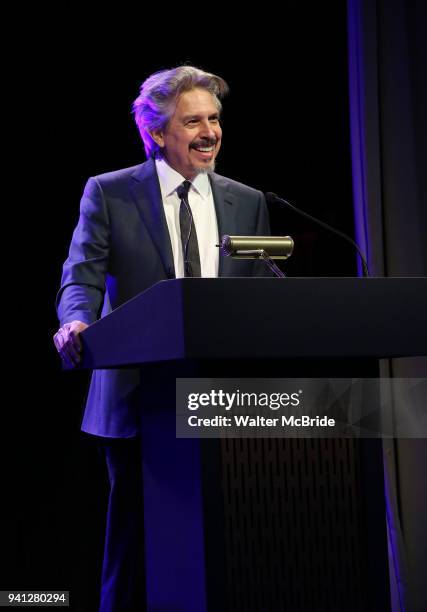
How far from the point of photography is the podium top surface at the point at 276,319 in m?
1.07

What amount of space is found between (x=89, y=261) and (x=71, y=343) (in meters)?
0.41

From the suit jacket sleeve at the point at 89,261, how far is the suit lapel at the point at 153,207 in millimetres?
95

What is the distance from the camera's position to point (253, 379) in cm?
126

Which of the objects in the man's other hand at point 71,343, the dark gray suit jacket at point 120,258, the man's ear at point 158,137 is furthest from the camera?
the man's ear at point 158,137

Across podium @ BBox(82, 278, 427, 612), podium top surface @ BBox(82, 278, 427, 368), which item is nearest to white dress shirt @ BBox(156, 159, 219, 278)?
podium @ BBox(82, 278, 427, 612)

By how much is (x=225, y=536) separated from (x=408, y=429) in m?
1.58

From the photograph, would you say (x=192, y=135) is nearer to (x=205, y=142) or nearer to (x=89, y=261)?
(x=205, y=142)

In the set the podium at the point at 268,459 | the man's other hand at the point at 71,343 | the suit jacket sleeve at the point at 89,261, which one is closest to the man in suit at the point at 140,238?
the suit jacket sleeve at the point at 89,261

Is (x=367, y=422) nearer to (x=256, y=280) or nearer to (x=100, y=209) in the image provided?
(x=256, y=280)

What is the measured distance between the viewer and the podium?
3.60 feet

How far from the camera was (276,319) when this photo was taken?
1.11 metres

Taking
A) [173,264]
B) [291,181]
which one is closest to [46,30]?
[291,181]

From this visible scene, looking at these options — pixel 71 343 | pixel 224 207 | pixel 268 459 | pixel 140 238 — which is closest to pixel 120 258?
pixel 140 238

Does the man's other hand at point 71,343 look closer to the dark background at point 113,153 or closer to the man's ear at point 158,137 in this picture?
the man's ear at point 158,137
